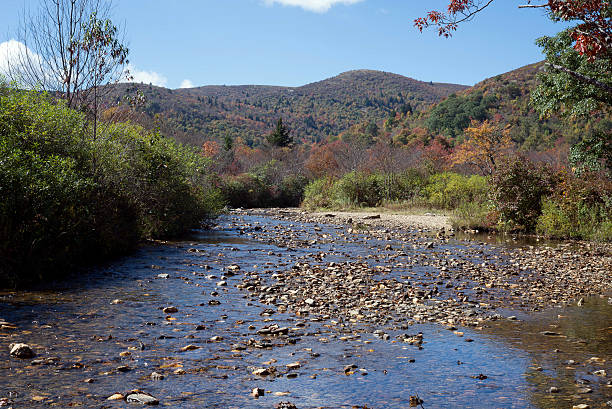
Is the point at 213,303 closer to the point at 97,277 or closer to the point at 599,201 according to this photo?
the point at 97,277

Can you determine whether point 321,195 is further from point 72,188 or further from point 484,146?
point 72,188

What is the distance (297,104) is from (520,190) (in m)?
113

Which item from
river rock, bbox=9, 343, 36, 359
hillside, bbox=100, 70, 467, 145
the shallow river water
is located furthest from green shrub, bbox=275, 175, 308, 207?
river rock, bbox=9, 343, 36, 359

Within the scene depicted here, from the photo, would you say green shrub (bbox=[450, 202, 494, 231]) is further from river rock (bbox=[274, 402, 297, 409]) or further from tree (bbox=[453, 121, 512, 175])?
tree (bbox=[453, 121, 512, 175])

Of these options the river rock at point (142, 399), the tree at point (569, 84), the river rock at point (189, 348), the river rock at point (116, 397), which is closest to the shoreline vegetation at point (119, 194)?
the tree at point (569, 84)

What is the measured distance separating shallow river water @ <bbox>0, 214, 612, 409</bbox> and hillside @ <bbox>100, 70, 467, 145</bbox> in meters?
71.3

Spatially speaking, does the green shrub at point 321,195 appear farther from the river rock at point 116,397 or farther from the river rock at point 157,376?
the river rock at point 116,397

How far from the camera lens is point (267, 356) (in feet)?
19.9

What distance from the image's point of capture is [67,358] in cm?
566

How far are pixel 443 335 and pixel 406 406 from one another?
102 inches

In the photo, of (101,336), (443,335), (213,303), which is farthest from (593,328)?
(101,336)

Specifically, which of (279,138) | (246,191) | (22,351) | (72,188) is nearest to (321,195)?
(246,191)

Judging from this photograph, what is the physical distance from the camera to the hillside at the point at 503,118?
6012 centimetres

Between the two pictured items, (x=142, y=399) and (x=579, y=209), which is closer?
(x=142, y=399)
